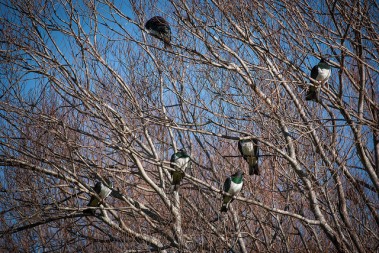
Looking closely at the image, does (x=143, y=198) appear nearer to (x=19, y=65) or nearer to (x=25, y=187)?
(x=25, y=187)

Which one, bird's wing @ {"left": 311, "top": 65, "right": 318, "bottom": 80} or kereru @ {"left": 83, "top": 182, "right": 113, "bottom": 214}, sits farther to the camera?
kereru @ {"left": 83, "top": 182, "right": 113, "bottom": 214}

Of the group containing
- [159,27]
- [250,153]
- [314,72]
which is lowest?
[250,153]

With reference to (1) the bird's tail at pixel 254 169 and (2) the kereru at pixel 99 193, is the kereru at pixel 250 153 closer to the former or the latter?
(1) the bird's tail at pixel 254 169

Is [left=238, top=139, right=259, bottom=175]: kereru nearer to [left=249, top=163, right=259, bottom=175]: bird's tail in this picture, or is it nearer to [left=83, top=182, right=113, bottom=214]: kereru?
[left=249, top=163, right=259, bottom=175]: bird's tail

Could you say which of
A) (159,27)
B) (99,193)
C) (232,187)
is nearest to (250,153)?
(232,187)

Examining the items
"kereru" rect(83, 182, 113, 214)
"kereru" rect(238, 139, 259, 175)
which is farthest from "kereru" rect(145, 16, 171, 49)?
"kereru" rect(83, 182, 113, 214)

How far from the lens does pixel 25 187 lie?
5199 millimetres

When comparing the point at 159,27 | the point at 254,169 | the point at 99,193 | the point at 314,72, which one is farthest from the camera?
the point at 159,27

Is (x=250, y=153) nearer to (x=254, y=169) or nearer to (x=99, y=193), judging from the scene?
(x=254, y=169)

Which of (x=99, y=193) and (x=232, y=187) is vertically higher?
(x=99, y=193)

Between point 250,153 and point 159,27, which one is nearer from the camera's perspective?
point 250,153

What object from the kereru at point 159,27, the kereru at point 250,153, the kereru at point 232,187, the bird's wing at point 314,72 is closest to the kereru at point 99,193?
the kereru at point 232,187

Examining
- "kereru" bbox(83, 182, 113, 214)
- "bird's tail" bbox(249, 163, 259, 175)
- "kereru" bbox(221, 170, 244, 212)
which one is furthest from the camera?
"bird's tail" bbox(249, 163, 259, 175)

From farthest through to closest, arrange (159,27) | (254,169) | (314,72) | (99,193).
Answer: (159,27)
(254,169)
(99,193)
(314,72)
